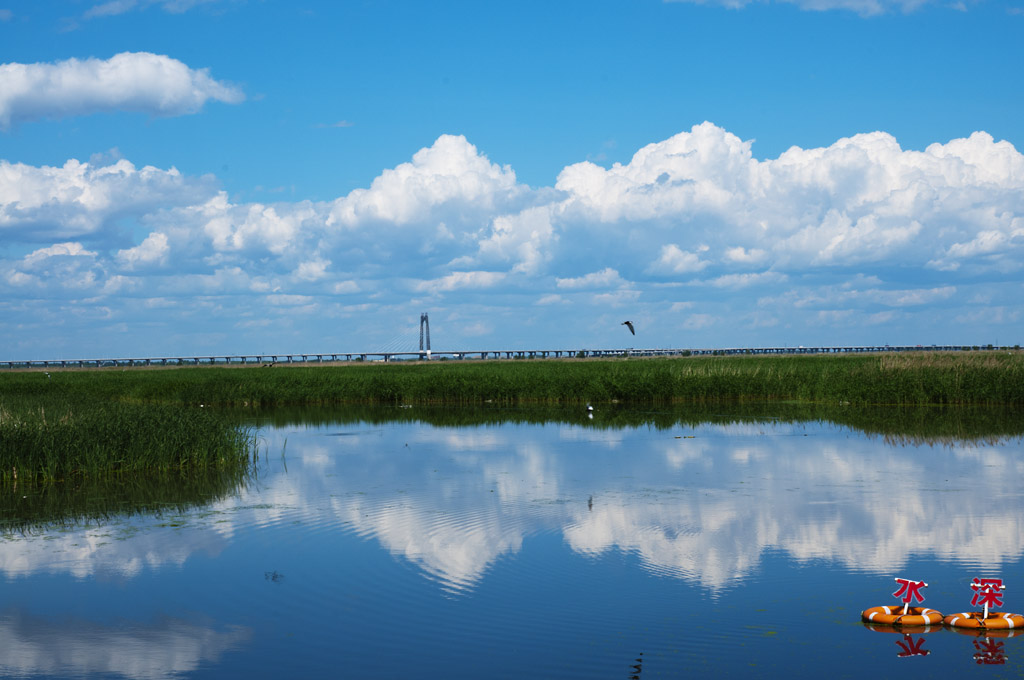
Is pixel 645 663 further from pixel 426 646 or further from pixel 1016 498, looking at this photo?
pixel 1016 498

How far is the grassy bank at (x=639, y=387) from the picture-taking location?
34594 millimetres

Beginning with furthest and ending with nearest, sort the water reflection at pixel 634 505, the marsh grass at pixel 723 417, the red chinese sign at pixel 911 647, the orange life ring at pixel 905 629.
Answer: the marsh grass at pixel 723 417 → the water reflection at pixel 634 505 → the orange life ring at pixel 905 629 → the red chinese sign at pixel 911 647

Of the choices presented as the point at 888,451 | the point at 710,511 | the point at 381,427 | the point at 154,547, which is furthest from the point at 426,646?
the point at 381,427

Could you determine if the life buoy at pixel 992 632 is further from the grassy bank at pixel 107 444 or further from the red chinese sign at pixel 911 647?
the grassy bank at pixel 107 444

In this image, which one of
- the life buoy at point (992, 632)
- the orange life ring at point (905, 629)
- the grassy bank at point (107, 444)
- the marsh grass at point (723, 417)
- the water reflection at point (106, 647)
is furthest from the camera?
the marsh grass at point (723, 417)

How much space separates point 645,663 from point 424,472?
39.2 feet

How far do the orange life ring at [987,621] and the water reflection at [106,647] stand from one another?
6.50 meters

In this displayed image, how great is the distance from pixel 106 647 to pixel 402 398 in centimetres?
3333

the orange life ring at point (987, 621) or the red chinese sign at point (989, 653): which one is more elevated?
the orange life ring at point (987, 621)

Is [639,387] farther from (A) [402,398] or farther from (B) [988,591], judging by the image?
(B) [988,591]

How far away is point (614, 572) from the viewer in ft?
35.1

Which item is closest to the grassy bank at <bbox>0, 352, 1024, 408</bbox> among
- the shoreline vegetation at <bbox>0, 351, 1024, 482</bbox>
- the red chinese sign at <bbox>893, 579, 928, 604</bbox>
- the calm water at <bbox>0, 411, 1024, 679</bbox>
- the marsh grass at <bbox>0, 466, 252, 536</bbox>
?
the shoreline vegetation at <bbox>0, 351, 1024, 482</bbox>

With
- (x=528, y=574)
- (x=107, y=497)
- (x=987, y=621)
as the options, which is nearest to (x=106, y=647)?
(x=528, y=574)

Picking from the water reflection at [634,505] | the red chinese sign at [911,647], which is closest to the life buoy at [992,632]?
the red chinese sign at [911,647]
